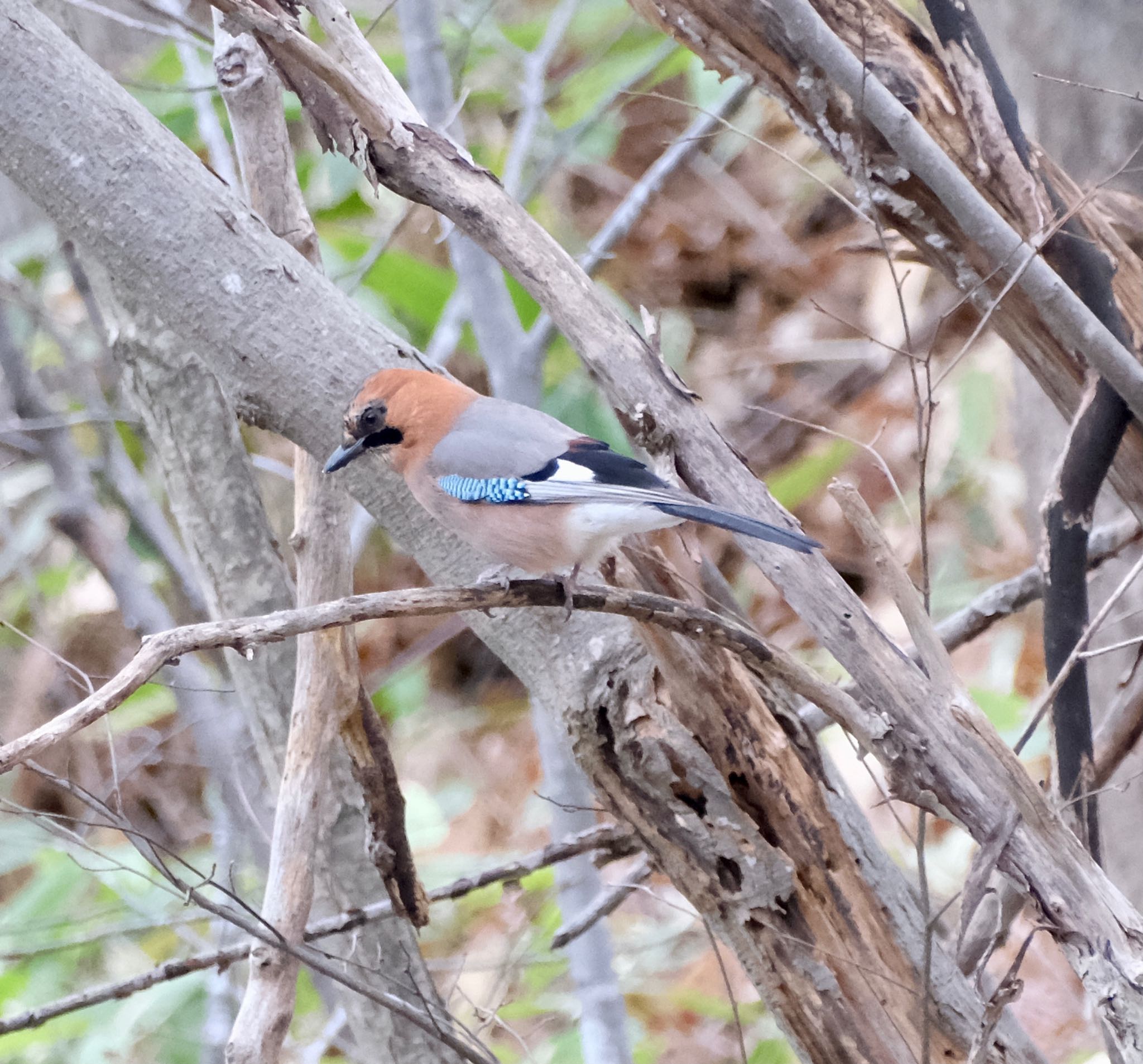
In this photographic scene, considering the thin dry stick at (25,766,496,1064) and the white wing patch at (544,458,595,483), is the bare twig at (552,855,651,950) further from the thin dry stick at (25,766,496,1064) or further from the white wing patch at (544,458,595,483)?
the white wing patch at (544,458,595,483)

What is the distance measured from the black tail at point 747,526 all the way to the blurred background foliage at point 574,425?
0.81 feet

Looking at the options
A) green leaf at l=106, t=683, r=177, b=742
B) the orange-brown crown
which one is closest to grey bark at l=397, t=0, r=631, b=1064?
the orange-brown crown

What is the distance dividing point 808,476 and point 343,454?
3.07 meters

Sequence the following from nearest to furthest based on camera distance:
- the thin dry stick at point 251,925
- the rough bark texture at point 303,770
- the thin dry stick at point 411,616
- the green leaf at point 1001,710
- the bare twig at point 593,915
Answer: the thin dry stick at point 411,616, the thin dry stick at point 251,925, the rough bark texture at point 303,770, the bare twig at point 593,915, the green leaf at point 1001,710

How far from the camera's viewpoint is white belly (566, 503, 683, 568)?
1857mm

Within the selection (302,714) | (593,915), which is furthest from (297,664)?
(593,915)

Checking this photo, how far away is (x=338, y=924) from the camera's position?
2113 mm

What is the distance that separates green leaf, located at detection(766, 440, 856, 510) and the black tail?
296 centimetres

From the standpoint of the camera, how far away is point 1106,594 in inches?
113

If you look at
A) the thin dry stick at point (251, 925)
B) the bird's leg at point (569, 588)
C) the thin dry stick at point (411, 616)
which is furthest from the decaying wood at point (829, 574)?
the thin dry stick at point (251, 925)

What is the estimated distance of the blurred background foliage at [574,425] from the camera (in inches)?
128

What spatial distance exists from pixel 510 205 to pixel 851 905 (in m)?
1.27

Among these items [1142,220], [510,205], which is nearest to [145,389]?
[510,205]

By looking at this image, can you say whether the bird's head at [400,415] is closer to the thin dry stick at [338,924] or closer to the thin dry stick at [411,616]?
the thin dry stick at [411,616]
